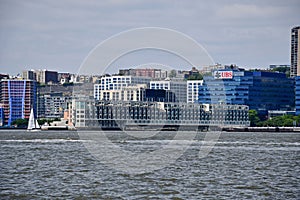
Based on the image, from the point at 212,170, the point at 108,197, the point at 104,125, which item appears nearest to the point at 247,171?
the point at 212,170

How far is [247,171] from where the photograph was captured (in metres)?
49.2

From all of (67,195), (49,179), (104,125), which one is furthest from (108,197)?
(104,125)

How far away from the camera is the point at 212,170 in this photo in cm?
4991

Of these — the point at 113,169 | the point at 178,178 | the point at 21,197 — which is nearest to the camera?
the point at 21,197

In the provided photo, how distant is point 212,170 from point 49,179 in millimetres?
12019

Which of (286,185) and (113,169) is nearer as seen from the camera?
(286,185)

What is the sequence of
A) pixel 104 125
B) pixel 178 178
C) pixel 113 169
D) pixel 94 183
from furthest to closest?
pixel 104 125, pixel 113 169, pixel 178 178, pixel 94 183

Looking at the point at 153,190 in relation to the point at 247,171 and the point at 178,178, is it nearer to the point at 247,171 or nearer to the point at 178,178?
the point at 178,178

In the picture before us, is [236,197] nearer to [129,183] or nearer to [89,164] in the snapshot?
[129,183]

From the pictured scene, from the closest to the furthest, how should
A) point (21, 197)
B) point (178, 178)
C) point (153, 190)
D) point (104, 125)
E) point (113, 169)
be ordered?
point (21, 197), point (153, 190), point (178, 178), point (113, 169), point (104, 125)

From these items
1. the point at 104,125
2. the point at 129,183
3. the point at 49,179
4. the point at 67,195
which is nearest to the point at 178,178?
the point at 129,183

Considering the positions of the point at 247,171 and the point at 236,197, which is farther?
the point at 247,171

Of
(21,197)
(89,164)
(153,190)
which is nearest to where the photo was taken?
(21,197)

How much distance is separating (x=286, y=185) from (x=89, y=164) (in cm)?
1735
